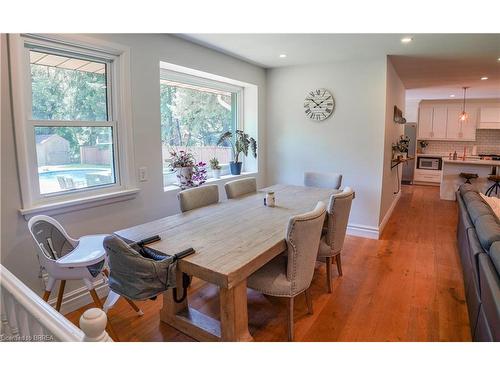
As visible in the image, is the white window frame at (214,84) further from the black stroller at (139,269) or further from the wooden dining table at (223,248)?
the black stroller at (139,269)

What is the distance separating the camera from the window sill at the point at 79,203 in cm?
228

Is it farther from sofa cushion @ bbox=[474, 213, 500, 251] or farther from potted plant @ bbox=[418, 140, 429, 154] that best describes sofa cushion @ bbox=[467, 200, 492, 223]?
potted plant @ bbox=[418, 140, 429, 154]

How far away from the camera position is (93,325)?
92 centimetres

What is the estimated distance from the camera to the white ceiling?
326 cm

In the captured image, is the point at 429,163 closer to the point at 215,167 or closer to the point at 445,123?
the point at 445,123

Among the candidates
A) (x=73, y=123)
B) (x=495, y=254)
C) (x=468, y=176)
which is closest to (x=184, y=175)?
(x=73, y=123)

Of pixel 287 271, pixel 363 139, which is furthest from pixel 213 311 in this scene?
pixel 363 139

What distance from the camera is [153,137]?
3.15m

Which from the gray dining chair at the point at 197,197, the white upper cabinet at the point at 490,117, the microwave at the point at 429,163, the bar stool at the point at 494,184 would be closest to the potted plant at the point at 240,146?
the gray dining chair at the point at 197,197

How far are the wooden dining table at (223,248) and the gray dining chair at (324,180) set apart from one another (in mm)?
1136

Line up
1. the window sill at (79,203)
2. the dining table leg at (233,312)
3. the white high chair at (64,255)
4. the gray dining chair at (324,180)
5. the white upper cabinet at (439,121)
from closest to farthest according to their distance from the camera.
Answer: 1. the dining table leg at (233,312)
2. the white high chair at (64,255)
3. the window sill at (79,203)
4. the gray dining chair at (324,180)
5. the white upper cabinet at (439,121)

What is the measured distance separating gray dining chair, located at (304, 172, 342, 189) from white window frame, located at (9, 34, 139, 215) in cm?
216

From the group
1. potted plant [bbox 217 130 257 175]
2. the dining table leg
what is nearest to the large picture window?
the dining table leg

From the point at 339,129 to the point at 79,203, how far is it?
11.1ft
